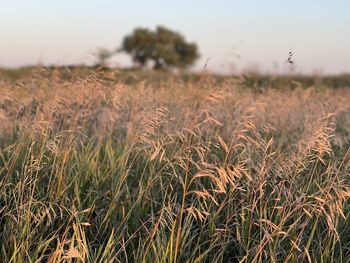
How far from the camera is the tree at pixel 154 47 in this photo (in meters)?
46.7

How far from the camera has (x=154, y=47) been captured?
154 ft

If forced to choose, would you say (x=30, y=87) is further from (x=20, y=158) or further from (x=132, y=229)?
(x=132, y=229)

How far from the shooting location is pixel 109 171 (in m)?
3.55

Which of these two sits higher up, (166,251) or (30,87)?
Result: (30,87)

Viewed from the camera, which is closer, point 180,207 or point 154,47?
point 180,207

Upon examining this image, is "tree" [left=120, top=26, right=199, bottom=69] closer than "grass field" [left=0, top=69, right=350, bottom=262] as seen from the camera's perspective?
No

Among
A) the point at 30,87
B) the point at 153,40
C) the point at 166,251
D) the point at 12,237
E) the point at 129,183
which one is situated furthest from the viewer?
the point at 153,40

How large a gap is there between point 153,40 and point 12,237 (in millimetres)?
46192

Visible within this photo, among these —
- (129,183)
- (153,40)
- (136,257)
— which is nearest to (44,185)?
(129,183)

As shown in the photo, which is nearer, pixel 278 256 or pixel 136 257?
pixel 136 257

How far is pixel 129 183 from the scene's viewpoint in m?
3.63

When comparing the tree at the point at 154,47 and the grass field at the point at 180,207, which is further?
the tree at the point at 154,47

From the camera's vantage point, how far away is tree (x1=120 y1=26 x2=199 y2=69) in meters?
46.7

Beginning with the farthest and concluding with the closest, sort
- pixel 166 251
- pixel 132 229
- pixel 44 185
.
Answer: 1. pixel 44 185
2. pixel 132 229
3. pixel 166 251
